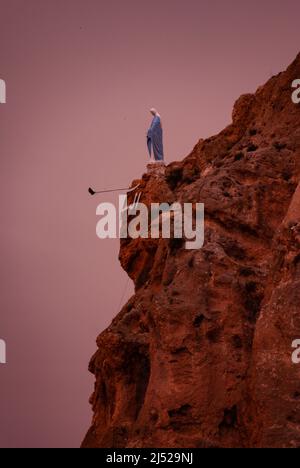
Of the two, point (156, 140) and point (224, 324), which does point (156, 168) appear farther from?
point (224, 324)

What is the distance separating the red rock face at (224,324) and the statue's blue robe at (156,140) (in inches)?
125

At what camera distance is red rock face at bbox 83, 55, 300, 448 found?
27.3 feet

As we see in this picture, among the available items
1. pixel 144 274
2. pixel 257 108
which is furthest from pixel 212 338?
pixel 257 108

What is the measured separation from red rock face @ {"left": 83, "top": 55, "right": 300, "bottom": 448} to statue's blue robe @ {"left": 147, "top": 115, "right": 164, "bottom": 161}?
10.4 ft

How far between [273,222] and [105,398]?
3.59 metres

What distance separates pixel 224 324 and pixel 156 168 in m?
5.69

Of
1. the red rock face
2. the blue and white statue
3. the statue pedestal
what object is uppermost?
the blue and white statue

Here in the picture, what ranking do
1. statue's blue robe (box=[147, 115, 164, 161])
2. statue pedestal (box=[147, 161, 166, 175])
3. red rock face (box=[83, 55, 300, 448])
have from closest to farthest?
red rock face (box=[83, 55, 300, 448])
statue pedestal (box=[147, 161, 166, 175])
statue's blue robe (box=[147, 115, 164, 161])

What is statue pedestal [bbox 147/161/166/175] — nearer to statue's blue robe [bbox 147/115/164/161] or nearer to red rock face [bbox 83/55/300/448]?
statue's blue robe [bbox 147/115/164/161]

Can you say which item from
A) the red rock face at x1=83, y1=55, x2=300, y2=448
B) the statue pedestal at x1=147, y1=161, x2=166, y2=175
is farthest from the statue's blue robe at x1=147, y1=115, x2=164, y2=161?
the red rock face at x1=83, y1=55, x2=300, y2=448

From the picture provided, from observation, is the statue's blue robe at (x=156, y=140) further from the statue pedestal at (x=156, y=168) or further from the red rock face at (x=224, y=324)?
the red rock face at (x=224, y=324)

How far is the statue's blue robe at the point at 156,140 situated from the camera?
1568 cm

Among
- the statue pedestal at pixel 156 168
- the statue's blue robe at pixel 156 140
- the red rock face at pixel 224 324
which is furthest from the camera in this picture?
the statue's blue robe at pixel 156 140

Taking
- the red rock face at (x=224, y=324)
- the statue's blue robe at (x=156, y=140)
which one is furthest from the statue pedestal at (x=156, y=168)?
the red rock face at (x=224, y=324)
